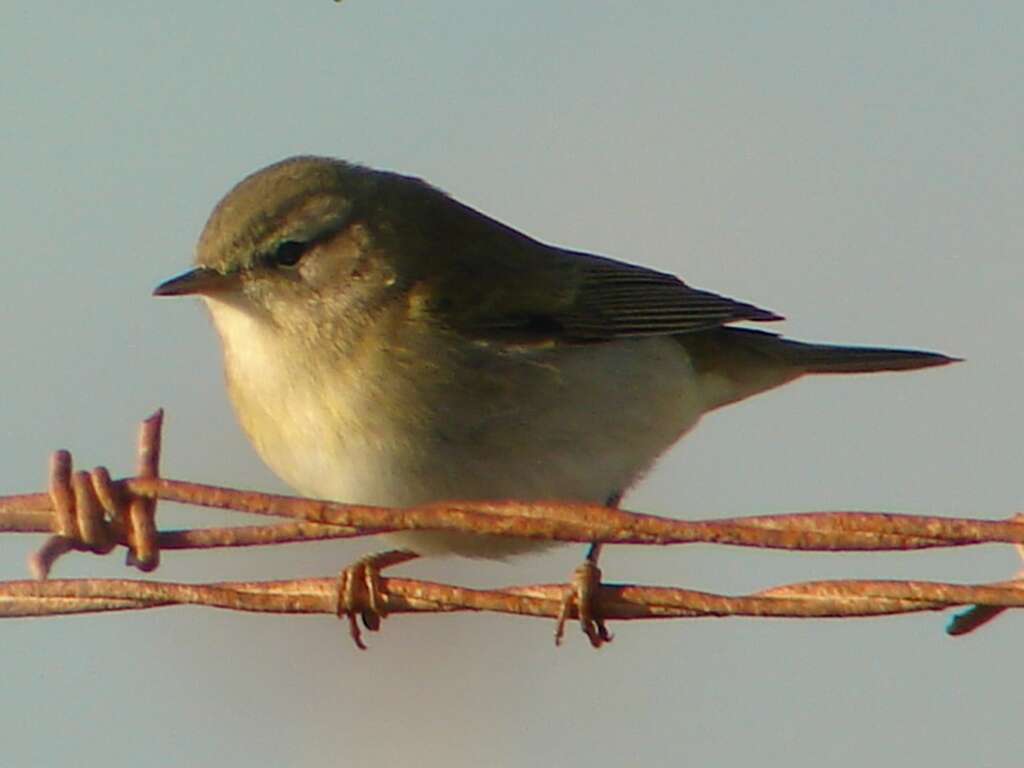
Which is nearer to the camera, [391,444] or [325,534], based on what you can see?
[325,534]

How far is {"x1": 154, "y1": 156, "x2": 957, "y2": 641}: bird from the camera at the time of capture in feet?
9.94

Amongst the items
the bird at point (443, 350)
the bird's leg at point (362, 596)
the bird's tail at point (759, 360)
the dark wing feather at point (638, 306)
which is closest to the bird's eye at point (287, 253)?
the bird at point (443, 350)

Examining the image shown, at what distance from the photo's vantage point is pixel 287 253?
11.3 feet

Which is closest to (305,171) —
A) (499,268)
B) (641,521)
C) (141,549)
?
(499,268)

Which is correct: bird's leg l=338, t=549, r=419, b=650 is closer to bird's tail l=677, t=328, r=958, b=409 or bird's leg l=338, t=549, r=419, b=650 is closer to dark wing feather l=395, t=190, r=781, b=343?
dark wing feather l=395, t=190, r=781, b=343

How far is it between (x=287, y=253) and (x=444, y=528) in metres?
1.66

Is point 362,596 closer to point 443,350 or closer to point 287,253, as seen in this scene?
point 443,350

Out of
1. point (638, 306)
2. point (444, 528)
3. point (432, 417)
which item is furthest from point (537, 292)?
point (444, 528)

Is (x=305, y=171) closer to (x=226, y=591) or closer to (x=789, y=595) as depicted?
(x=226, y=591)

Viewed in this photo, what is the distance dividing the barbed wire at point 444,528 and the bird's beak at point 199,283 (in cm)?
125

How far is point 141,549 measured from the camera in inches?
76.0

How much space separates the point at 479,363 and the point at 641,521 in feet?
4.83

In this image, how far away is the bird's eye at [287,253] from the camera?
342cm

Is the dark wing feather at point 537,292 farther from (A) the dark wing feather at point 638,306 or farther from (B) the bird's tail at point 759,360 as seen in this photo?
(B) the bird's tail at point 759,360
